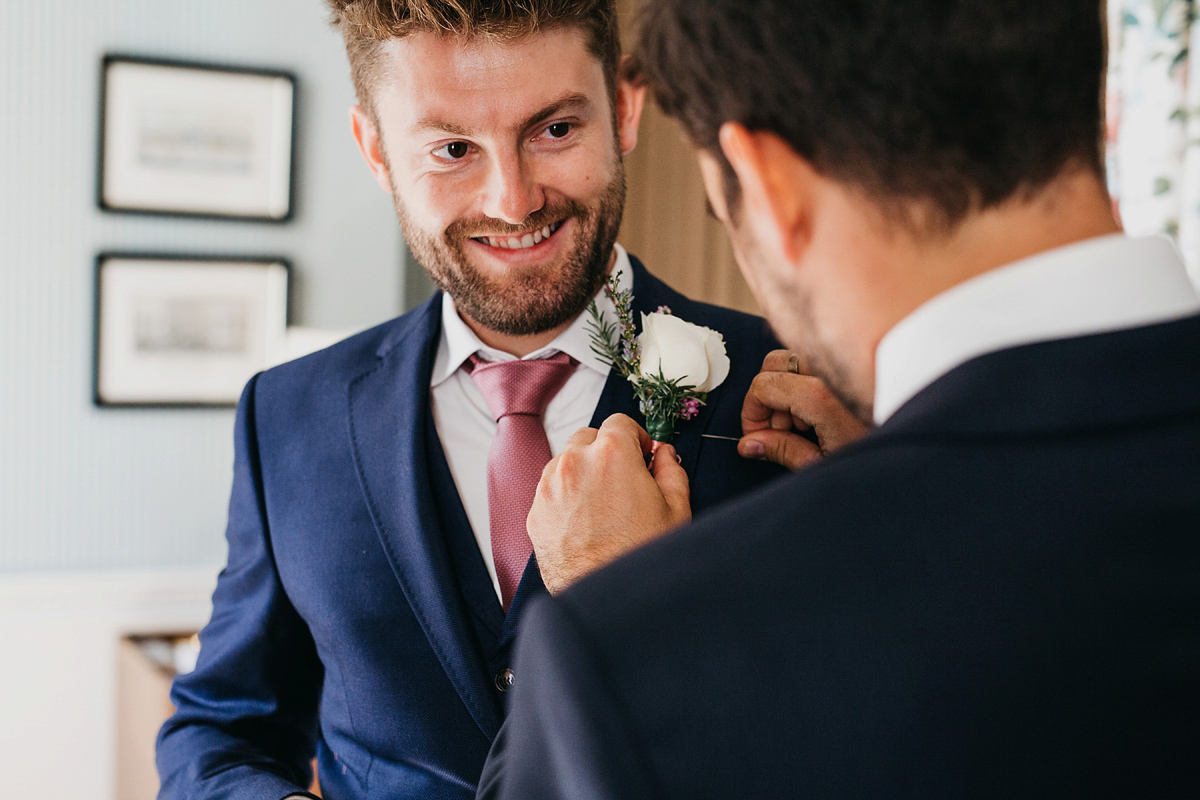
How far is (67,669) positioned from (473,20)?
259 cm

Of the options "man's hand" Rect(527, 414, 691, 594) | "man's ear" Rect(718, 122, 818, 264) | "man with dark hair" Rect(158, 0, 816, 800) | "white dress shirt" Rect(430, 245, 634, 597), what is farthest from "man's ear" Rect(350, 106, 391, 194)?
"man's ear" Rect(718, 122, 818, 264)

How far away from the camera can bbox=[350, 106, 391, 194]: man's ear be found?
4.55ft

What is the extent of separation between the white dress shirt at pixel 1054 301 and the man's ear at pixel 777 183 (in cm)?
11

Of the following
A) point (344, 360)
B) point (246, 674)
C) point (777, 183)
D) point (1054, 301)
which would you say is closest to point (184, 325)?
point (344, 360)

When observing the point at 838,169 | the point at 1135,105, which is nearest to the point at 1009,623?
the point at 838,169

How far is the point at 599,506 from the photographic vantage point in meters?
0.97

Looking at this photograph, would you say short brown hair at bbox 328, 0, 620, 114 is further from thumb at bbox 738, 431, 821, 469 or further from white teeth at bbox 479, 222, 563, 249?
thumb at bbox 738, 431, 821, 469

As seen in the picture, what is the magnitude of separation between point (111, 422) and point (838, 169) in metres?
2.82

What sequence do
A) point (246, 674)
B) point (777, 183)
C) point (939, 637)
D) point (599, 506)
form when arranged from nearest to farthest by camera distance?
point (939, 637)
point (777, 183)
point (599, 506)
point (246, 674)

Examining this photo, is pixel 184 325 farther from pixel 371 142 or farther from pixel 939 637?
pixel 939 637

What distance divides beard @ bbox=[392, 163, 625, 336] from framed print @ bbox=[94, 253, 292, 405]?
174 centimetres

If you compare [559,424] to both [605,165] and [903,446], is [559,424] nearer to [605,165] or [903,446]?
[605,165]

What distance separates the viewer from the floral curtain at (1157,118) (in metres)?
2.68

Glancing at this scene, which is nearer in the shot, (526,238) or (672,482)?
(672,482)
